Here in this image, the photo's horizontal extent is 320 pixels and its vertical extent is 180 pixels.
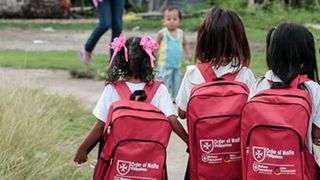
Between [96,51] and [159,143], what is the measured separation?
29.8 feet

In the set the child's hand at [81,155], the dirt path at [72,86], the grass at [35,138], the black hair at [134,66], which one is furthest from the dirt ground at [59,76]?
the black hair at [134,66]

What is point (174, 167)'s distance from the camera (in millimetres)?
5883

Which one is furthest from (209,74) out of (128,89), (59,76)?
(59,76)

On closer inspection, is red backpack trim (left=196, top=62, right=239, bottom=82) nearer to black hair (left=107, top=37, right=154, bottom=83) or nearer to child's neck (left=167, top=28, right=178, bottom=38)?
black hair (left=107, top=37, right=154, bottom=83)

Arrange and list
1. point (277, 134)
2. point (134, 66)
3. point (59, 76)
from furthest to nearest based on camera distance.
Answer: point (59, 76), point (134, 66), point (277, 134)

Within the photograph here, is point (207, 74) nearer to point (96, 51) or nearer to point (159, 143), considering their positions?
point (159, 143)

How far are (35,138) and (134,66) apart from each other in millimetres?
1743

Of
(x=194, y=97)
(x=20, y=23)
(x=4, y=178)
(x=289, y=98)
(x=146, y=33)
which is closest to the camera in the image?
(x=289, y=98)

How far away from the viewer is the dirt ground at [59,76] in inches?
248

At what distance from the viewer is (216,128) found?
3.86 m

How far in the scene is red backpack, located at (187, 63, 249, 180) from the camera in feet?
12.7

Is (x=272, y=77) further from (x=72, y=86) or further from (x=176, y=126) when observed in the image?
(x=72, y=86)

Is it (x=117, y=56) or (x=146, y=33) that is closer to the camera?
(x=117, y=56)

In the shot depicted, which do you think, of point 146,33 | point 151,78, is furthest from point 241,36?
point 146,33
